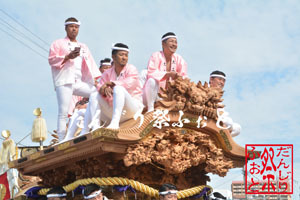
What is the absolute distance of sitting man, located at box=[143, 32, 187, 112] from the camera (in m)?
6.76

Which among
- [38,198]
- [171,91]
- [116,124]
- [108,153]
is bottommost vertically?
[38,198]

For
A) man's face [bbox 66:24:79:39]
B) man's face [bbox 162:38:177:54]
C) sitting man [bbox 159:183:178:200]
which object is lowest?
sitting man [bbox 159:183:178:200]

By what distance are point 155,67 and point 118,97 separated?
3.00 feet

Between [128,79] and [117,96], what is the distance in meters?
0.52

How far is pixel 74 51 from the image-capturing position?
7.14 metres

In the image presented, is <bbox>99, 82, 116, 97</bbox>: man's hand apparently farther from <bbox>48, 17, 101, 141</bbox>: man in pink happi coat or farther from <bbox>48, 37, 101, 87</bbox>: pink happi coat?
<bbox>48, 37, 101, 87</bbox>: pink happi coat

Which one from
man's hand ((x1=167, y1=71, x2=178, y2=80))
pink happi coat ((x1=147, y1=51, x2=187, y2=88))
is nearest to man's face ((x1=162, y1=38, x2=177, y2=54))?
pink happi coat ((x1=147, y1=51, x2=187, y2=88))

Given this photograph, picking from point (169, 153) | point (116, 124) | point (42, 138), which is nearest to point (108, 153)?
point (116, 124)

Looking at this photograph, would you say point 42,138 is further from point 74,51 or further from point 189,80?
point 189,80

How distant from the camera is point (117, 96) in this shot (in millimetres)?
6379

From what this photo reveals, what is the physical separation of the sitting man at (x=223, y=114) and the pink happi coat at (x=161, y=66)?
0.80 m

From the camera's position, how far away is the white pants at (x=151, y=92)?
6.70 m

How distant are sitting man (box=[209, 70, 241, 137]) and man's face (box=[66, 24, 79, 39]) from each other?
229 centimetres

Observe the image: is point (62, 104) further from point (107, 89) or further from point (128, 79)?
point (128, 79)
